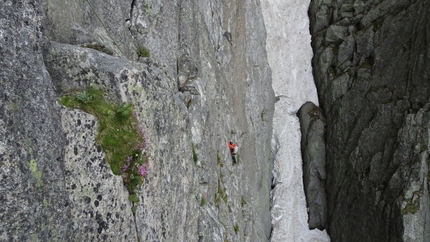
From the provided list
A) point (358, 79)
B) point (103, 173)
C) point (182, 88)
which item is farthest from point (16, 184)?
point (358, 79)

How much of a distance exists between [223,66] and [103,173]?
13.1m

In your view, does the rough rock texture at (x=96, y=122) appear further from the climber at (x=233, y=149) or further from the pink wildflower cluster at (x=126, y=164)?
the climber at (x=233, y=149)

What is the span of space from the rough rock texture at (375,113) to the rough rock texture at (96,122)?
37.0 ft

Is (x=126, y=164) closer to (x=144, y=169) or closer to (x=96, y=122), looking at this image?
(x=144, y=169)

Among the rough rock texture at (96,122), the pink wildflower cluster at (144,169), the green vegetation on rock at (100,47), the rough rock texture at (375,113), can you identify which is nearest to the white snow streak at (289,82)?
the rough rock texture at (375,113)

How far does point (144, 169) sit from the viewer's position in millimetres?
7242

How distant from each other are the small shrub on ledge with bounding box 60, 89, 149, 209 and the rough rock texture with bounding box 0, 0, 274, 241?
0.19 meters

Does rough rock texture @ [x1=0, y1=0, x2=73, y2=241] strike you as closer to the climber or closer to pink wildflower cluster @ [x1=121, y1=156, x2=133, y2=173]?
pink wildflower cluster @ [x1=121, y1=156, x2=133, y2=173]

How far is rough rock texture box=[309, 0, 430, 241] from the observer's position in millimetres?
19141

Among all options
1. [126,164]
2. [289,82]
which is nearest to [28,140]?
[126,164]

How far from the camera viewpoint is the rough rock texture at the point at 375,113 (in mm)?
19141

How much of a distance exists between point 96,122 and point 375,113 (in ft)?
72.8

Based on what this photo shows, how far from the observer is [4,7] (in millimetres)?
4969

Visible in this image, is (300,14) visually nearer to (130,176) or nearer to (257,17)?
(257,17)
